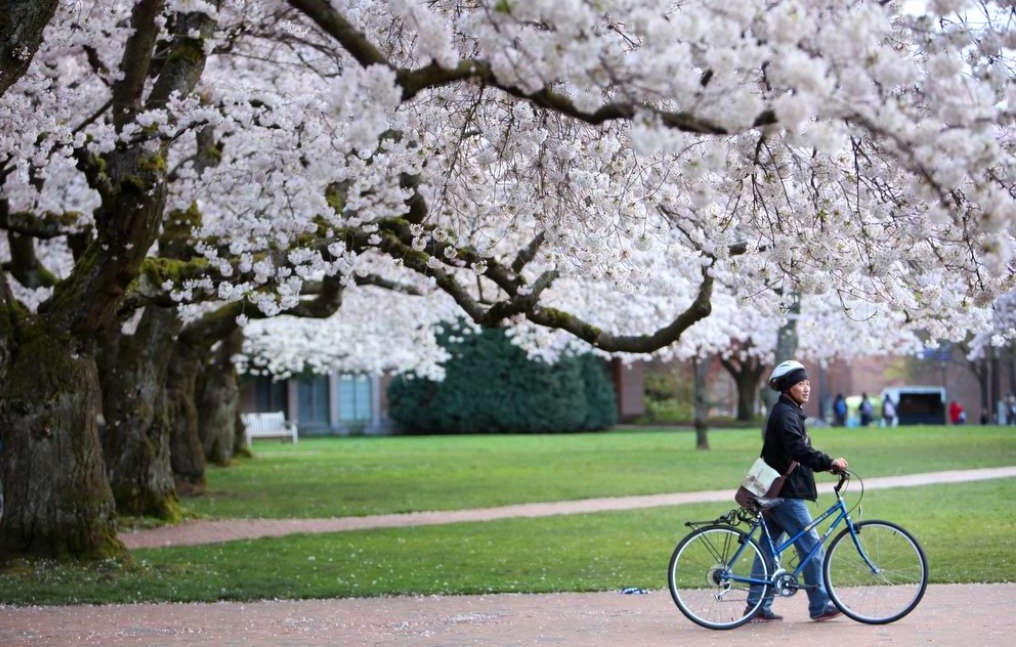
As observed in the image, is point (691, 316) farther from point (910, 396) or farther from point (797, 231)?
point (910, 396)

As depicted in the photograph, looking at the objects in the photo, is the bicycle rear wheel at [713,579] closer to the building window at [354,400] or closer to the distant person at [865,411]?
the distant person at [865,411]

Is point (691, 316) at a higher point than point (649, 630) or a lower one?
higher

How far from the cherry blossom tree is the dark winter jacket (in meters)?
1.08

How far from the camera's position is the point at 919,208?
8.95 meters

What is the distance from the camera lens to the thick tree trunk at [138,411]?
1864 centimetres

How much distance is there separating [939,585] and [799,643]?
318 cm

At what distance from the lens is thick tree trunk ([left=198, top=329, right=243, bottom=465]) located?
29156 mm

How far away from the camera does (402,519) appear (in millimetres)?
19219

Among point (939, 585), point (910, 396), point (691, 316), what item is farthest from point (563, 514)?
point (910, 396)

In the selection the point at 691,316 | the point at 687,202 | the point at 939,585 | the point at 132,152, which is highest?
the point at 132,152

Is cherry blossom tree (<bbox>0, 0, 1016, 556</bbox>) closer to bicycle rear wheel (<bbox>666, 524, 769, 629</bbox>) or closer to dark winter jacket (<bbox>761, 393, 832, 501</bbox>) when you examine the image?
dark winter jacket (<bbox>761, 393, 832, 501</bbox>)

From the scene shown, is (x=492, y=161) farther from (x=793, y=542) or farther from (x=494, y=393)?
(x=494, y=393)

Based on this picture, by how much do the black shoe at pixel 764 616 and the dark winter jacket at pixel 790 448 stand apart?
78 centimetres

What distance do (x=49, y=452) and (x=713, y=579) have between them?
23.2 ft
